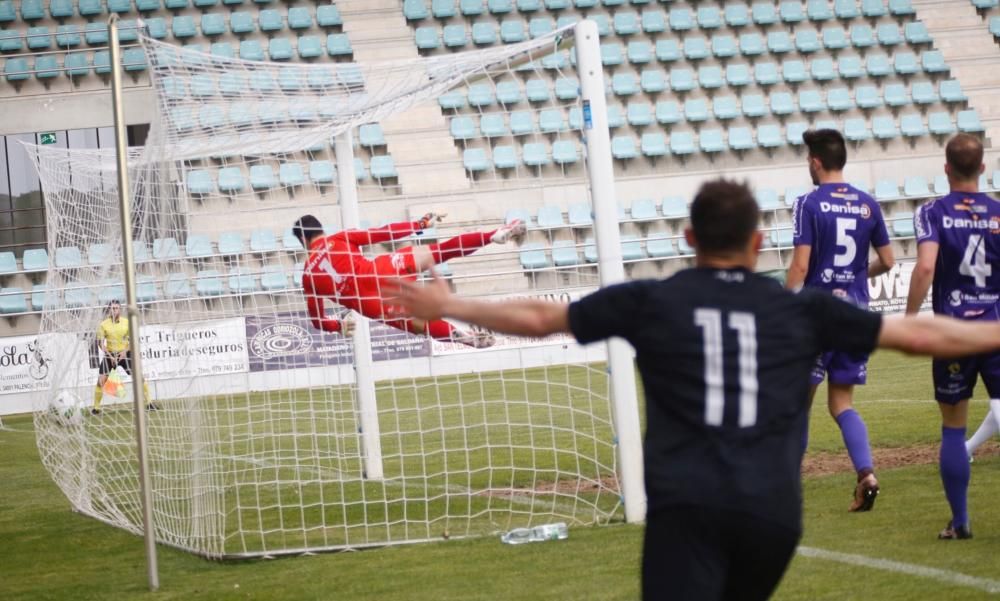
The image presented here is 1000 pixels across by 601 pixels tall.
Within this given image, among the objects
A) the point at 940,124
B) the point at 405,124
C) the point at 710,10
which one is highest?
the point at 710,10

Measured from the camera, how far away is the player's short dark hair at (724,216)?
3.23m

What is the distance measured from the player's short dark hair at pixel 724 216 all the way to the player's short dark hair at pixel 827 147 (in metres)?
4.09

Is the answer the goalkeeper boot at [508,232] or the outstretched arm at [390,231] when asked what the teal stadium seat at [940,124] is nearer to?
the outstretched arm at [390,231]

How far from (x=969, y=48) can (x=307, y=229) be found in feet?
85.4

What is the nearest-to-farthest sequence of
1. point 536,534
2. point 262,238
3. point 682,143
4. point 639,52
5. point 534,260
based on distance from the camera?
point 536,534 < point 262,238 < point 534,260 < point 682,143 < point 639,52

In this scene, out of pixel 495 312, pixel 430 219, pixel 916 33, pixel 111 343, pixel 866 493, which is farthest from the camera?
pixel 916 33

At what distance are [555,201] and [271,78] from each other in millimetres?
18907


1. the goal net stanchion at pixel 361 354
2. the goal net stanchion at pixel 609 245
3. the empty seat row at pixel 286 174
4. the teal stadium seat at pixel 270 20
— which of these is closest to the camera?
the goal net stanchion at pixel 609 245

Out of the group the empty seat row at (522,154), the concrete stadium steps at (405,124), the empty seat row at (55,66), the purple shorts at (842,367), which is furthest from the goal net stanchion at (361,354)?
the empty seat row at (55,66)

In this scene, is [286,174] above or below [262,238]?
above

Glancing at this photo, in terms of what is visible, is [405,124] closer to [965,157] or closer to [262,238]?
[262,238]

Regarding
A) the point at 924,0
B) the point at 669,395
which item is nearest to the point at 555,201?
the point at 924,0

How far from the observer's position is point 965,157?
6199 mm

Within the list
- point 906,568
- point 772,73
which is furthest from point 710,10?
point 906,568
